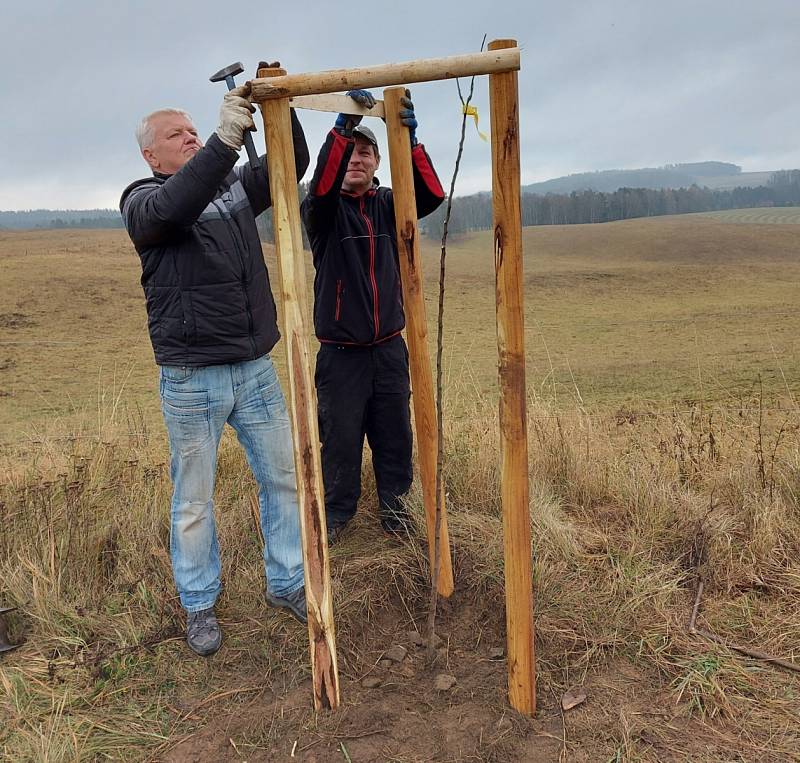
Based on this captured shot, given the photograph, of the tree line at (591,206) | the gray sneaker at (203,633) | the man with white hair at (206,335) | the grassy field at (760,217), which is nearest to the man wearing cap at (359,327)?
the man with white hair at (206,335)

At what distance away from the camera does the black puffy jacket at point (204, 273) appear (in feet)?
8.11

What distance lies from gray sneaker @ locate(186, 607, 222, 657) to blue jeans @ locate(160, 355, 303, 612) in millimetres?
51

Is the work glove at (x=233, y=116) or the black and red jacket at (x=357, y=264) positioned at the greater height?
the work glove at (x=233, y=116)

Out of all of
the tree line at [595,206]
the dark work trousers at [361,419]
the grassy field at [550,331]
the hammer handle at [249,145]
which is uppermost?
the tree line at [595,206]

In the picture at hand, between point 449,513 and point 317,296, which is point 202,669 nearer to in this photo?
point 449,513

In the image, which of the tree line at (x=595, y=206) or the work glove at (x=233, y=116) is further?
the tree line at (x=595, y=206)

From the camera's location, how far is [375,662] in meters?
2.67

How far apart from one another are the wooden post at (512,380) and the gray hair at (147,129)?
1.31 metres

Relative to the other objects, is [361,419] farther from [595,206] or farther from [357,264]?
[595,206]

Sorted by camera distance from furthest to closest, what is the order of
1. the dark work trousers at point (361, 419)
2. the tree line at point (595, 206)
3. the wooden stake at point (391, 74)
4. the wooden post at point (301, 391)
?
A: the tree line at point (595, 206)
the dark work trousers at point (361, 419)
the wooden post at point (301, 391)
the wooden stake at point (391, 74)

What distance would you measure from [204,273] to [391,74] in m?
1.06

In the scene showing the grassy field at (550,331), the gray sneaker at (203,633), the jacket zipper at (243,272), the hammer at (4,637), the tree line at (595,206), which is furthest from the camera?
the tree line at (595,206)

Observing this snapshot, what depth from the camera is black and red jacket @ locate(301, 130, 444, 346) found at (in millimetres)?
3178

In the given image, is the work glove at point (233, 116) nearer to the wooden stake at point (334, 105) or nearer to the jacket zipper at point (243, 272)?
the wooden stake at point (334, 105)
